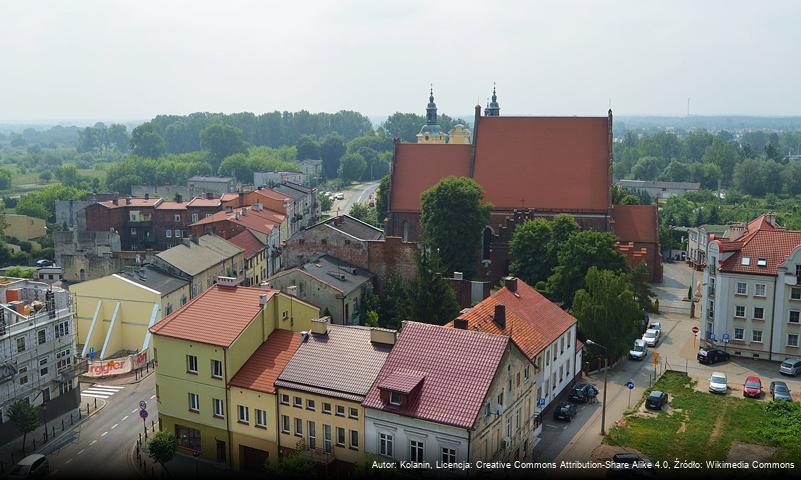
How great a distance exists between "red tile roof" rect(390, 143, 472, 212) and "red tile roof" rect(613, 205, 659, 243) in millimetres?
15028

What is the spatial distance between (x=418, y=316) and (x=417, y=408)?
16.9 metres

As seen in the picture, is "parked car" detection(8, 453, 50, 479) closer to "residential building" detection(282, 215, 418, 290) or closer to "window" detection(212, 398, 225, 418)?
"window" detection(212, 398, 225, 418)

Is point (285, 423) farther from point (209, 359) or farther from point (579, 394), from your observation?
point (579, 394)

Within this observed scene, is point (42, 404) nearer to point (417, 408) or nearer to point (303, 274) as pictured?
point (303, 274)

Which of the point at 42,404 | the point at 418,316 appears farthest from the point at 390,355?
the point at 42,404

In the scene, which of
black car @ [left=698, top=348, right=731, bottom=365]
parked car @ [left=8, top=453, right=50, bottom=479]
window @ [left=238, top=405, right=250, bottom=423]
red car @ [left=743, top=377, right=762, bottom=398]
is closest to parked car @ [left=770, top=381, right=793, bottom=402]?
red car @ [left=743, top=377, right=762, bottom=398]

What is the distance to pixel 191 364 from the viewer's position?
3550 cm

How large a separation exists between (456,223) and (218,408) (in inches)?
1236

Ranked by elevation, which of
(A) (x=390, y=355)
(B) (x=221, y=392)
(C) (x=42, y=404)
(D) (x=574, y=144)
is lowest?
(C) (x=42, y=404)

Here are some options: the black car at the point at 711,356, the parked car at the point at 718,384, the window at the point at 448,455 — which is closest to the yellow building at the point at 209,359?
the window at the point at 448,455

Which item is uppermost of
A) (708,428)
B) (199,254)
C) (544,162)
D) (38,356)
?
(544,162)

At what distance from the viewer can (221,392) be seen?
114 feet

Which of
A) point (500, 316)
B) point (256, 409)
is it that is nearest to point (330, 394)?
point (256, 409)

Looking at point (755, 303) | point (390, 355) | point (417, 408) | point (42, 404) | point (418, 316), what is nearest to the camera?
point (417, 408)
